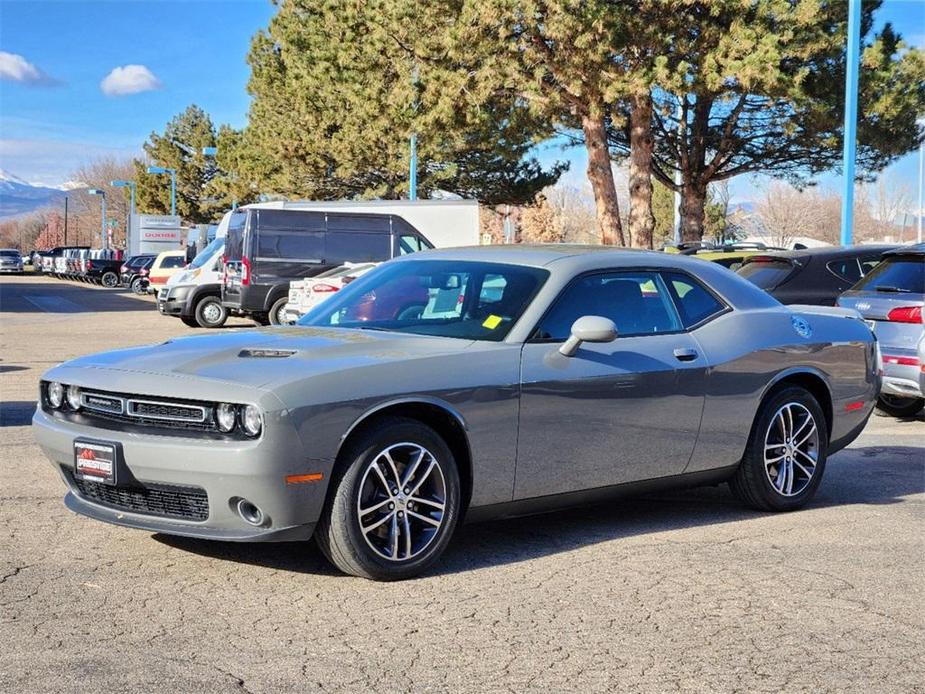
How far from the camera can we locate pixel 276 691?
4.07 metres

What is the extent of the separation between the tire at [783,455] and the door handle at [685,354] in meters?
0.67

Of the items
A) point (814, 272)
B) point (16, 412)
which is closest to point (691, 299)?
point (16, 412)

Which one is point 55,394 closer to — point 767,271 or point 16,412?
point 16,412

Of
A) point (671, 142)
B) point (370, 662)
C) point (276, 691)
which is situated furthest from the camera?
point (671, 142)

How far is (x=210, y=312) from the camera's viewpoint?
2720cm

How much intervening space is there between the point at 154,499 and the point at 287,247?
19791mm

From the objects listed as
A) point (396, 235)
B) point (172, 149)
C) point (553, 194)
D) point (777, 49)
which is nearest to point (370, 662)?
point (396, 235)

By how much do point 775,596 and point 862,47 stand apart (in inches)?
1057

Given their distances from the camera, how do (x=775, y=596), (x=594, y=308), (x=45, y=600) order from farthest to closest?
(x=594, y=308) < (x=775, y=596) < (x=45, y=600)

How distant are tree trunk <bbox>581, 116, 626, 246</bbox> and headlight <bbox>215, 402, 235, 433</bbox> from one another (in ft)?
80.1

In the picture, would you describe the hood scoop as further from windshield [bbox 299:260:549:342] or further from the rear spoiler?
the rear spoiler

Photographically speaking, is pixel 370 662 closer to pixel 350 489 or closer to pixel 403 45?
pixel 350 489

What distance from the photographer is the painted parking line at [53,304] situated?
33834mm

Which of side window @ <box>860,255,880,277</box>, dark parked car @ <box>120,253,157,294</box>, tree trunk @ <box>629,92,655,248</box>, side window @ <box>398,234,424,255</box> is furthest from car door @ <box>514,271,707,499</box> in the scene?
dark parked car @ <box>120,253,157,294</box>
